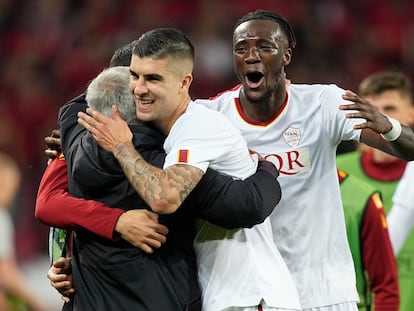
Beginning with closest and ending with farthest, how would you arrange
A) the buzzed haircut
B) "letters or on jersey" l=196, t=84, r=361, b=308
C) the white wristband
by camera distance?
1. the white wristband
2. "letters or on jersey" l=196, t=84, r=361, b=308
3. the buzzed haircut

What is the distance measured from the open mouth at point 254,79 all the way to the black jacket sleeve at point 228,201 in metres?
0.68

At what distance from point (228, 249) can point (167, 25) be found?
7862 mm

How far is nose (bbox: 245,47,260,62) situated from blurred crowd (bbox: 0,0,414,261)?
656 cm

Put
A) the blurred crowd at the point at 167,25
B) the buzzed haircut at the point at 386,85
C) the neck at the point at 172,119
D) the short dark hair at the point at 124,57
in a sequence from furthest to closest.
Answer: the blurred crowd at the point at 167,25
the buzzed haircut at the point at 386,85
the short dark hair at the point at 124,57
the neck at the point at 172,119

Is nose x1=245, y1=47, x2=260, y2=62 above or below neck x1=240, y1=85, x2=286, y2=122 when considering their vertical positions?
above

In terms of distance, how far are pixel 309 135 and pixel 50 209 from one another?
1153mm

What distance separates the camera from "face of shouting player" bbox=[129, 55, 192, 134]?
3.91m

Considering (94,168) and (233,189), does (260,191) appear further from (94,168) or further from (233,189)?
(94,168)

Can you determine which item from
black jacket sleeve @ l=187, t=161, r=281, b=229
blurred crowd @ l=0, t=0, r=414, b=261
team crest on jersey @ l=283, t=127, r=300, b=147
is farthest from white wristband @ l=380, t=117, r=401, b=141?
blurred crowd @ l=0, t=0, r=414, b=261

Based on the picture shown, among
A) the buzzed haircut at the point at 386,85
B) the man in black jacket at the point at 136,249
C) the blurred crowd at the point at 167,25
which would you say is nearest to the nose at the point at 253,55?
the man in black jacket at the point at 136,249

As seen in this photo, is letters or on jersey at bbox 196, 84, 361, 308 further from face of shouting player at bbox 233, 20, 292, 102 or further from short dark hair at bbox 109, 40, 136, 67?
short dark hair at bbox 109, 40, 136, 67

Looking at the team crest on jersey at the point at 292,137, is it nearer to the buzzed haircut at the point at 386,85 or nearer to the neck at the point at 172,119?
the neck at the point at 172,119

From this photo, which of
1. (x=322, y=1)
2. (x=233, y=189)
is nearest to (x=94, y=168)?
(x=233, y=189)

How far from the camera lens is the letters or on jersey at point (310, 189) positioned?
450cm
